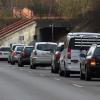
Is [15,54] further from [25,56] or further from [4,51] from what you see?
[4,51]

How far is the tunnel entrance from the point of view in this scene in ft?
273

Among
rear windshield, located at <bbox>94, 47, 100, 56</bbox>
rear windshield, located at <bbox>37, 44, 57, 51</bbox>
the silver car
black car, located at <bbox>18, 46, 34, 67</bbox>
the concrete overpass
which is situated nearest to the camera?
rear windshield, located at <bbox>94, 47, 100, 56</bbox>

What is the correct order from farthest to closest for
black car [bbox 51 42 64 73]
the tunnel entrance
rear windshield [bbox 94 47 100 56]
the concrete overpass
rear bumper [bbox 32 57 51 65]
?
the tunnel entrance, the concrete overpass, rear bumper [bbox 32 57 51 65], black car [bbox 51 42 64 73], rear windshield [bbox 94 47 100 56]

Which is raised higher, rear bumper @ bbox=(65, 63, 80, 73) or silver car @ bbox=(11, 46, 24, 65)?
silver car @ bbox=(11, 46, 24, 65)

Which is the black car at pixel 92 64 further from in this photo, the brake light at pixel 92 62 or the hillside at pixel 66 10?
the hillside at pixel 66 10

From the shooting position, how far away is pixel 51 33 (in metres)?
83.0

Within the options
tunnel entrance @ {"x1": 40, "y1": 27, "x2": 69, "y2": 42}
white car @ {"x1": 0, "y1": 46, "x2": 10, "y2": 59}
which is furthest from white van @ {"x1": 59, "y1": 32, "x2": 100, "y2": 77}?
tunnel entrance @ {"x1": 40, "y1": 27, "x2": 69, "y2": 42}

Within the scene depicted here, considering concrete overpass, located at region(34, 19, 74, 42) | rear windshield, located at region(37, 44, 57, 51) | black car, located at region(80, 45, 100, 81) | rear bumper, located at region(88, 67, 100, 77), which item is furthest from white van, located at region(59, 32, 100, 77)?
concrete overpass, located at region(34, 19, 74, 42)

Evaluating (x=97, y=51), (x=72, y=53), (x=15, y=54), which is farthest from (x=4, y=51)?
(x=97, y=51)

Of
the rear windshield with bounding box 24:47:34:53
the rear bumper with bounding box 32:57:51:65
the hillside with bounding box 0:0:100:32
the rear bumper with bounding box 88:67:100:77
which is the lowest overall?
the rear bumper with bounding box 88:67:100:77

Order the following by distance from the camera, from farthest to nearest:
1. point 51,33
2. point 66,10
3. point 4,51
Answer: point 66,10, point 51,33, point 4,51

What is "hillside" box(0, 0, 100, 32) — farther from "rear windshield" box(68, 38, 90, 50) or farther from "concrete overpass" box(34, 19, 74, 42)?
"rear windshield" box(68, 38, 90, 50)

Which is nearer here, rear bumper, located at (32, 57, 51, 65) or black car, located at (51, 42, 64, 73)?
black car, located at (51, 42, 64, 73)

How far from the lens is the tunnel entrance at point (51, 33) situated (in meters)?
83.2
